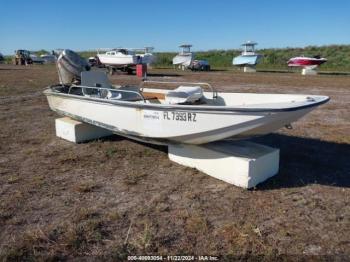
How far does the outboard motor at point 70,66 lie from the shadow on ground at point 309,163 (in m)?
3.70

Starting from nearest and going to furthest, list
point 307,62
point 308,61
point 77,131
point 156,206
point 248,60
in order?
point 156,206 < point 77,131 < point 308,61 < point 307,62 < point 248,60

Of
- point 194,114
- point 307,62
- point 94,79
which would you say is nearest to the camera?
point 194,114

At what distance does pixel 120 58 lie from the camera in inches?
1061

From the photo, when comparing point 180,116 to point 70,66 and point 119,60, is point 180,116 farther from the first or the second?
point 119,60

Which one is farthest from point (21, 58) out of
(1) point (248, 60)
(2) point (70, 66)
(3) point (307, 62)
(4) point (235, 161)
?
(4) point (235, 161)

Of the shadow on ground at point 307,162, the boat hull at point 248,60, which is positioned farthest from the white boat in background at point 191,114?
the boat hull at point 248,60

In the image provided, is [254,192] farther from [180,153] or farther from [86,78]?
[86,78]

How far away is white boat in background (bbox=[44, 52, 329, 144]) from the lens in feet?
13.0

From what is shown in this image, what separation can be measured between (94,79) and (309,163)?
4.06 meters

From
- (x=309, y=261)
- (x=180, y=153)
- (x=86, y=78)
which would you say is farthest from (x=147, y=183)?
(x=86, y=78)

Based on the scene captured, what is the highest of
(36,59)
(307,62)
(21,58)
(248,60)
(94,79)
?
(94,79)

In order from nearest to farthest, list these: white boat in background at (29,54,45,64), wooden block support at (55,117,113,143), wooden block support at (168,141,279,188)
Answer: wooden block support at (168,141,279,188), wooden block support at (55,117,113,143), white boat in background at (29,54,45,64)

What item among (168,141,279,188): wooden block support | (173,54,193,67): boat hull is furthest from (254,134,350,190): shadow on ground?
(173,54,193,67): boat hull

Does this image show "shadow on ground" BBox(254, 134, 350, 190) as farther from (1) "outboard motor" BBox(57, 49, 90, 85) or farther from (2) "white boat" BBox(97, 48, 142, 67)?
(2) "white boat" BBox(97, 48, 142, 67)
